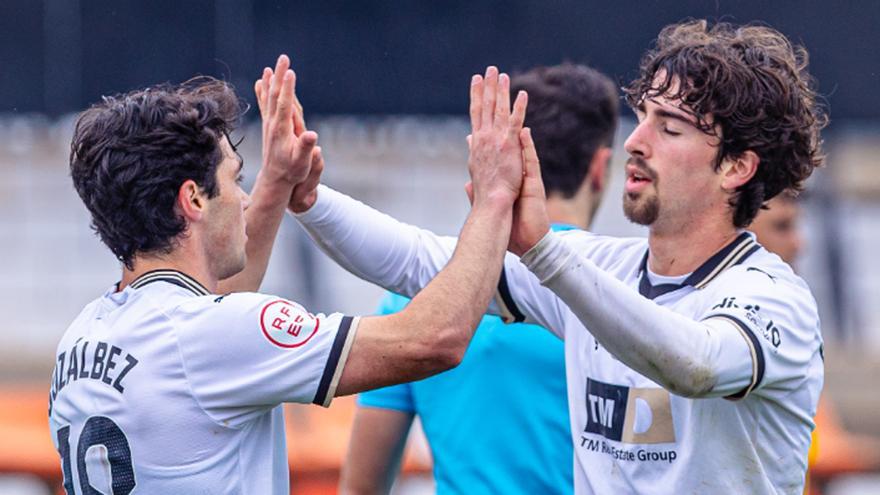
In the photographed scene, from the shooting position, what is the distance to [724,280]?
119 inches

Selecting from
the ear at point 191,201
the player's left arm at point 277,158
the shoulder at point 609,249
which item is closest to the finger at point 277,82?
the player's left arm at point 277,158

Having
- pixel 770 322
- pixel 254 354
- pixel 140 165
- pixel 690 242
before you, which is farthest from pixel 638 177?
pixel 140 165

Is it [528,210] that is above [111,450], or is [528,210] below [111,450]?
above

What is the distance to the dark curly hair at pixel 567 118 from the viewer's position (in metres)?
3.79

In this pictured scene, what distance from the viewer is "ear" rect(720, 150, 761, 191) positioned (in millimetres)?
3230

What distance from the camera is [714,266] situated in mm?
3109

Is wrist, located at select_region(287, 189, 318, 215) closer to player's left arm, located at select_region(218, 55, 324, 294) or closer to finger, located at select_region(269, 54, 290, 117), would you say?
player's left arm, located at select_region(218, 55, 324, 294)

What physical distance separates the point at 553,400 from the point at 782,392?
0.71m

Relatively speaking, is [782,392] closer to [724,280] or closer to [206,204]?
[724,280]

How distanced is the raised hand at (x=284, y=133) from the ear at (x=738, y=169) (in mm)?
1009

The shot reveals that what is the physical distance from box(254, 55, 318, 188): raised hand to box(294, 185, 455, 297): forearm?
0.12 meters

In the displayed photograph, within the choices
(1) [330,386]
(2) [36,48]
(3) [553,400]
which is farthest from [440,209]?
(1) [330,386]

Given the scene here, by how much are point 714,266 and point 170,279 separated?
1.25 m

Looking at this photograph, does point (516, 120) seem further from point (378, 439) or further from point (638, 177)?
point (378, 439)
